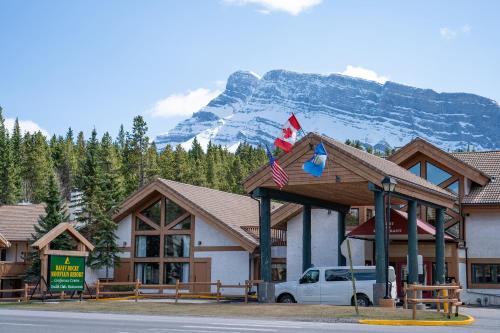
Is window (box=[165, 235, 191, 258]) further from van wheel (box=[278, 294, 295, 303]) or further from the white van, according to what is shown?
the white van

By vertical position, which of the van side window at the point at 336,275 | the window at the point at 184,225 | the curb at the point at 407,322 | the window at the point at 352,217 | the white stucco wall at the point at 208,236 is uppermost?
the window at the point at 352,217

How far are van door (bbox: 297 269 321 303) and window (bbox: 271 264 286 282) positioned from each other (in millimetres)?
11449

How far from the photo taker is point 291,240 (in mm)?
41594

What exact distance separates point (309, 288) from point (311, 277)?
489 millimetres

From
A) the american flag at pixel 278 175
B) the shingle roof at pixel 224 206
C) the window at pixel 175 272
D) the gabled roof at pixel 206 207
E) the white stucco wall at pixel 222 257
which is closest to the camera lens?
the american flag at pixel 278 175

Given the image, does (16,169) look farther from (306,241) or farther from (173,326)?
(173,326)

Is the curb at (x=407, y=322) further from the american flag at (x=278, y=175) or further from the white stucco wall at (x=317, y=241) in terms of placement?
the white stucco wall at (x=317, y=241)

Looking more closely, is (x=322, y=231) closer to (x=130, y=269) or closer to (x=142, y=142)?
(x=130, y=269)

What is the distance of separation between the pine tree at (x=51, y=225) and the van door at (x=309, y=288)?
Answer: 53.1ft

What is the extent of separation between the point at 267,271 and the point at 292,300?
1821 mm

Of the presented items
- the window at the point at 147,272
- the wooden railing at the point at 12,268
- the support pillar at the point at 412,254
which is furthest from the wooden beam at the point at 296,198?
the wooden railing at the point at 12,268

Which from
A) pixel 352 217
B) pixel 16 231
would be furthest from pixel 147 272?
pixel 16 231

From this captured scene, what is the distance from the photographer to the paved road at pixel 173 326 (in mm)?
17844

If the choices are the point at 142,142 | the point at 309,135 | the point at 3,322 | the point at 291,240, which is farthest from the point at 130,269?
the point at 142,142
